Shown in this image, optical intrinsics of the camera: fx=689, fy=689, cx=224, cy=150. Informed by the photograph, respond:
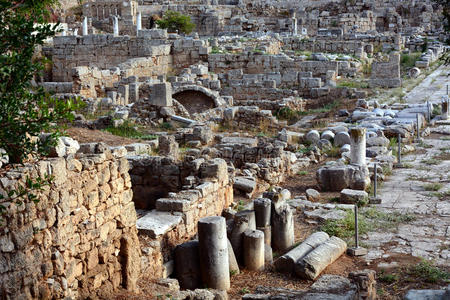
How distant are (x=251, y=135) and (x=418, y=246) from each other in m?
8.34

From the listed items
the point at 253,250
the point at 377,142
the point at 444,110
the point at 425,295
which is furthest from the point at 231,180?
the point at 444,110

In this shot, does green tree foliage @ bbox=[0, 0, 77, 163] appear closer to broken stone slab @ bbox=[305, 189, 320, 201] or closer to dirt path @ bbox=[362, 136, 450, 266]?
dirt path @ bbox=[362, 136, 450, 266]

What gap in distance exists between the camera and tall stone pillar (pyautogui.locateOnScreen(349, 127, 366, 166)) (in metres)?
13.4

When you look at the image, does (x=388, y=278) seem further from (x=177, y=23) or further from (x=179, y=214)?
(x=177, y=23)

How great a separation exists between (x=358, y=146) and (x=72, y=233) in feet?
26.3

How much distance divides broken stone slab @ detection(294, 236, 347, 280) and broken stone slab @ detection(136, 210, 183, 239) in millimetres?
1699

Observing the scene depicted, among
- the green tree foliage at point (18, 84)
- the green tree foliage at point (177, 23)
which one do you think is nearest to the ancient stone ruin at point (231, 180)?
the green tree foliage at point (18, 84)

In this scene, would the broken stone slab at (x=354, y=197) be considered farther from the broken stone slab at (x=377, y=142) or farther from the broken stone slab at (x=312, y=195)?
the broken stone slab at (x=377, y=142)

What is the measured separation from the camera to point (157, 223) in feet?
29.0

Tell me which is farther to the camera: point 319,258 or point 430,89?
point 430,89

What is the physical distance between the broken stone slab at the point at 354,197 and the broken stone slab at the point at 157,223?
3.84 m

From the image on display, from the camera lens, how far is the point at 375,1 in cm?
4691

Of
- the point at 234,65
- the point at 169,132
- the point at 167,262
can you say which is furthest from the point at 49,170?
the point at 234,65

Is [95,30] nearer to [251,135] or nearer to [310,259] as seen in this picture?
[251,135]
